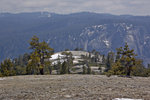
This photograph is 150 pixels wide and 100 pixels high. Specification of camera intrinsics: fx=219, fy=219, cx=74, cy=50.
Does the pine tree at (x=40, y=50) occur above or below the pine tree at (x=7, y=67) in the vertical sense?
above

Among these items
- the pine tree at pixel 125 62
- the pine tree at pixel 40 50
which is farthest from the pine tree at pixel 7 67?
the pine tree at pixel 125 62

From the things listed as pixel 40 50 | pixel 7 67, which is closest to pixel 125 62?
pixel 40 50

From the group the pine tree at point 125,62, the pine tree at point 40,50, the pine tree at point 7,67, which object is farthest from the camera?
the pine tree at point 7,67

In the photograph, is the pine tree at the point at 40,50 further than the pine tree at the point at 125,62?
Yes

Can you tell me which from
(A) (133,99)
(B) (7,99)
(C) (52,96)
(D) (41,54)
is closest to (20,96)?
(B) (7,99)

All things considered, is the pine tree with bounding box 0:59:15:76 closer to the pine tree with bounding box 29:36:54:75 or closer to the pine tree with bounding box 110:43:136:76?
A: the pine tree with bounding box 29:36:54:75

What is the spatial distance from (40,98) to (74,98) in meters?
2.94

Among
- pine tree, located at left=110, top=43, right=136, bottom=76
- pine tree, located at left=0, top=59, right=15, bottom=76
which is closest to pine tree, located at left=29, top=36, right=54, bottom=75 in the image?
pine tree, located at left=110, top=43, right=136, bottom=76

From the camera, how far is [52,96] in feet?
62.2

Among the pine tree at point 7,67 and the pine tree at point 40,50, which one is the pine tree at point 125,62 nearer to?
the pine tree at point 40,50

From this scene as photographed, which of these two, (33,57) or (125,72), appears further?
(33,57)

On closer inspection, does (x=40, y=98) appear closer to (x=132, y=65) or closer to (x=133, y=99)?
(x=133, y=99)

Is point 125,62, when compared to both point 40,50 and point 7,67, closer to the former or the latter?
point 40,50

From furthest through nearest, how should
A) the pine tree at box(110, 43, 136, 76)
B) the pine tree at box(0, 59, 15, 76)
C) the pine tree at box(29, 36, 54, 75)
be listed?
the pine tree at box(0, 59, 15, 76)
the pine tree at box(29, 36, 54, 75)
the pine tree at box(110, 43, 136, 76)
